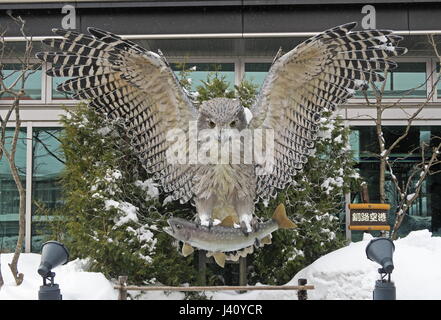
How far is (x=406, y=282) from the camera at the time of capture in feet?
18.3

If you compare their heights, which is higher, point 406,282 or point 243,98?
point 243,98

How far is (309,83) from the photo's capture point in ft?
16.9

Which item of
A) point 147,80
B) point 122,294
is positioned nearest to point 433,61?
point 147,80

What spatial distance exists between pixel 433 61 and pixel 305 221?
14.0ft

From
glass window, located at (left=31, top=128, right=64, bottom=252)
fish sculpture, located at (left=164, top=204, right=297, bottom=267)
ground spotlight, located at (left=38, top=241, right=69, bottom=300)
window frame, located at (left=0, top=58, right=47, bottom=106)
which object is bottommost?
ground spotlight, located at (left=38, top=241, right=69, bottom=300)

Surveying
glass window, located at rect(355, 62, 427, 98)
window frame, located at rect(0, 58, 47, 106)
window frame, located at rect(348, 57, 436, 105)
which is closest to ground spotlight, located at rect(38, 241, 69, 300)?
window frame, located at rect(0, 58, 47, 106)

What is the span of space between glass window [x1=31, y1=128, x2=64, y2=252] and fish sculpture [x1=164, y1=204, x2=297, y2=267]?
4.80 meters

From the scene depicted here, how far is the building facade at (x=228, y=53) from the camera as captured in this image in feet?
26.3

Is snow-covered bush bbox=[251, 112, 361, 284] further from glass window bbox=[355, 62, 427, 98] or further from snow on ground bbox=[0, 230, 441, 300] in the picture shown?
glass window bbox=[355, 62, 427, 98]

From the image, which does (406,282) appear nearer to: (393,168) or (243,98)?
(243,98)

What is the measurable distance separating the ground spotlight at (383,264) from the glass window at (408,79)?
5288 millimetres

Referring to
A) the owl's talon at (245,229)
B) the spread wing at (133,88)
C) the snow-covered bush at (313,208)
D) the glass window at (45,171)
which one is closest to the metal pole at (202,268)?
the snow-covered bush at (313,208)

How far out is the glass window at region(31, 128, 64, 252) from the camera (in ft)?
29.2

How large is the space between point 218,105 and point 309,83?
1058 millimetres
